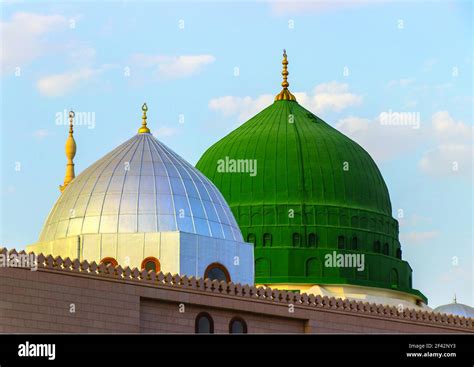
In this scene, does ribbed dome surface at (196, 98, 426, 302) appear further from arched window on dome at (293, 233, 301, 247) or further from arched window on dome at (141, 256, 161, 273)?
arched window on dome at (141, 256, 161, 273)

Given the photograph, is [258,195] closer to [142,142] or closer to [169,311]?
[142,142]

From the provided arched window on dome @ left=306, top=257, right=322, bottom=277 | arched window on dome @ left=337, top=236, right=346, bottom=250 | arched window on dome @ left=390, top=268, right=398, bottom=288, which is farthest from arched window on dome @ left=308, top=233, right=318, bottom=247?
arched window on dome @ left=390, top=268, right=398, bottom=288

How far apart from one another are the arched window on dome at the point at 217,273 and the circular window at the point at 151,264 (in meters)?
1.23

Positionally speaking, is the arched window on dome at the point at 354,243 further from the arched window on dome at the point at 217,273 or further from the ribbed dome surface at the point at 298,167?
the arched window on dome at the point at 217,273

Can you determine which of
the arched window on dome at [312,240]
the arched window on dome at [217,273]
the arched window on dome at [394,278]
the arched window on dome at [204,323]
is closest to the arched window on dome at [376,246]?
the arched window on dome at [394,278]

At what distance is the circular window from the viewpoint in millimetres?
38438

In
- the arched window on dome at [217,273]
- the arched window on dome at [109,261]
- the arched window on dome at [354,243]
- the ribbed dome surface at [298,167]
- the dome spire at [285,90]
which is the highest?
the dome spire at [285,90]

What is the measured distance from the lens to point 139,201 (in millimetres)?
39219

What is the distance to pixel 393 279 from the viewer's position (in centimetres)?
5697

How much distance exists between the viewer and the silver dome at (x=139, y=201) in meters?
39.1
